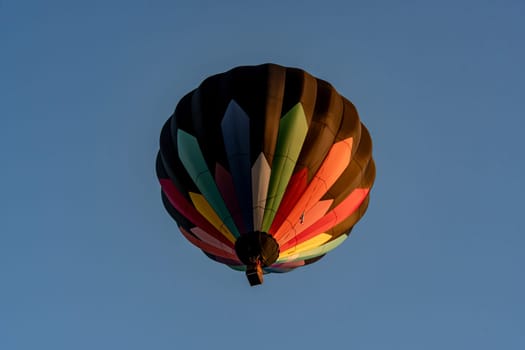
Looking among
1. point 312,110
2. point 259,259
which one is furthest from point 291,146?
point 259,259

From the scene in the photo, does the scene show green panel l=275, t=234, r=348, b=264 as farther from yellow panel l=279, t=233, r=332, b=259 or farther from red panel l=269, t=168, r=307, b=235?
red panel l=269, t=168, r=307, b=235

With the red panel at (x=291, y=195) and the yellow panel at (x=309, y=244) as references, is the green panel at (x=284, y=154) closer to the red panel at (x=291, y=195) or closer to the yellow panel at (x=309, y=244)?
the red panel at (x=291, y=195)

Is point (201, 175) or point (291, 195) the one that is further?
point (201, 175)

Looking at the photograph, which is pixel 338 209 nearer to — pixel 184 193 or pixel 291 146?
pixel 291 146

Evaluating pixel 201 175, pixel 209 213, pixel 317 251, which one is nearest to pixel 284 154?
pixel 201 175

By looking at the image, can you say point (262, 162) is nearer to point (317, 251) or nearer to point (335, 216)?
point (335, 216)

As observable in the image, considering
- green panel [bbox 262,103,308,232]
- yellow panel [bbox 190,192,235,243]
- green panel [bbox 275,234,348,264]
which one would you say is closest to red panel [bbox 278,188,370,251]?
green panel [bbox 275,234,348,264]

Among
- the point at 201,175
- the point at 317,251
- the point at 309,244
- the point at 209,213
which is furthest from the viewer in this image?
the point at 317,251
